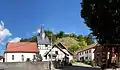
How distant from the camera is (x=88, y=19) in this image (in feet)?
131

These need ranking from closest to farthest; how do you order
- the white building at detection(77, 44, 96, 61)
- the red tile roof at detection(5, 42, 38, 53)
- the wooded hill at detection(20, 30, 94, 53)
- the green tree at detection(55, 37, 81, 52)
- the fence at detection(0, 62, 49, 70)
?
the fence at detection(0, 62, 49, 70) < the red tile roof at detection(5, 42, 38, 53) < the white building at detection(77, 44, 96, 61) < the wooded hill at detection(20, 30, 94, 53) < the green tree at detection(55, 37, 81, 52)

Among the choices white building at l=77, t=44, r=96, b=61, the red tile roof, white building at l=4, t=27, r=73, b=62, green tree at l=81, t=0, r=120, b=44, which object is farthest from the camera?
white building at l=77, t=44, r=96, b=61

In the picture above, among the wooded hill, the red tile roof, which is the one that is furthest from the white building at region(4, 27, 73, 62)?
the wooded hill

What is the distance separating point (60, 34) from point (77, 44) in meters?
32.2

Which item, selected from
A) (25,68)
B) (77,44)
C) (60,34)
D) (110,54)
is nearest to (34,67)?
(25,68)

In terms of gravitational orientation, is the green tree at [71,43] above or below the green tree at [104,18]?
above

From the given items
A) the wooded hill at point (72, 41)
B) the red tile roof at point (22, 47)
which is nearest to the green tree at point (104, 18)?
the red tile roof at point (22, 47)

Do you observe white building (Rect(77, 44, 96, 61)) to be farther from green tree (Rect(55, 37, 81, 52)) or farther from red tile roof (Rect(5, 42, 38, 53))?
red tile roof (Rect(5, 42, 38, 53))

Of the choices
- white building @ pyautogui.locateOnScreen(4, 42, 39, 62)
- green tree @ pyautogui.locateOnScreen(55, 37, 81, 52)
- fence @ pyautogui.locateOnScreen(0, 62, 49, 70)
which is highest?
green tree @ pyautogui.locateOnScreen(55, 37, 81, 52)

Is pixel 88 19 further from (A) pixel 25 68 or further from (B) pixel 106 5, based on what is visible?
(A) pixel 25 68

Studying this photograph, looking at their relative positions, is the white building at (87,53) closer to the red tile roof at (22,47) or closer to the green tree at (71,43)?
the green tree at (71,43)

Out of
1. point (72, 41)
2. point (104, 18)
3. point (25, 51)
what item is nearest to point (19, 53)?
point (25, 51)

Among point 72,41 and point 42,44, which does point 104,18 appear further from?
point 72,41

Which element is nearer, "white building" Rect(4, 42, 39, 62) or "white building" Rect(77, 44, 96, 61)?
"white building" Rect(4, 42, 39, 62)
